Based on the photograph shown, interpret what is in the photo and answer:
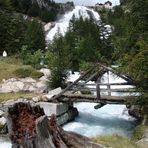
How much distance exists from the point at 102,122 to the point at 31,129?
17.3 metres

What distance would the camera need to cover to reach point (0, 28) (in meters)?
52.9

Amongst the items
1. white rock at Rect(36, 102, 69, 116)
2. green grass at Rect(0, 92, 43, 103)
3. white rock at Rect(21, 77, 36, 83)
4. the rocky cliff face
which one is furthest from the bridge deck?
the rocky cliff face

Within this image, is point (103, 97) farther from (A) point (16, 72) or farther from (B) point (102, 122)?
(A) point (16, 72)

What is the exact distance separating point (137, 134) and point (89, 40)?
28815 mm

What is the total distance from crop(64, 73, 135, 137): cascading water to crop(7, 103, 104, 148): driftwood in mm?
13251

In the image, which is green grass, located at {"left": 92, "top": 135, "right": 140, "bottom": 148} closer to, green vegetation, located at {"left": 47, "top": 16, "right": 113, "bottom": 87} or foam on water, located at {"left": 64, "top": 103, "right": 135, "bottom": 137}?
foam on water, located at {"left": 64, "top": 103, "right": 135, "bottom": 137}

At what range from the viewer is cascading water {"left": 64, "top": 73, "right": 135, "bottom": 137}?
23.2 meters

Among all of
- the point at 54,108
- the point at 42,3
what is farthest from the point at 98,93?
the point at 42,3

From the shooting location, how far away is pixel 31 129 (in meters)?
8.04

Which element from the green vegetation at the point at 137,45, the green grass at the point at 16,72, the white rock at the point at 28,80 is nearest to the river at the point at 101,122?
the green vegetation at the point at 137,45

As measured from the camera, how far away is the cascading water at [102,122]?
76.1 feet

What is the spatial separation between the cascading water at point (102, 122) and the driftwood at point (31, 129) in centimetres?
1325

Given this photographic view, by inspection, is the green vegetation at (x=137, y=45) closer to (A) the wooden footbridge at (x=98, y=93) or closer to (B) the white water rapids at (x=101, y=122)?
(A) the wooden footbridge at (x=98, y=93)

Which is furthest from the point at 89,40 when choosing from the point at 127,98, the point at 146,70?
the point at 146,70
